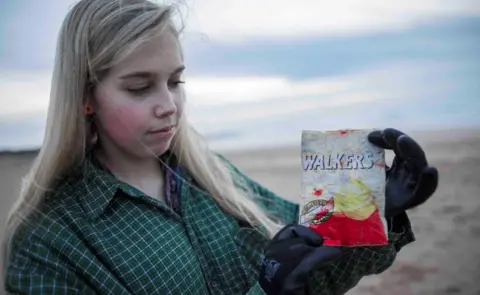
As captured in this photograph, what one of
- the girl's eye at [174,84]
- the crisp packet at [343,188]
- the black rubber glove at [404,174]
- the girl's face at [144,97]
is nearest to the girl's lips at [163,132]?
the girl's face at [144,97]

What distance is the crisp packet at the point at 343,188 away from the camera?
1.35m

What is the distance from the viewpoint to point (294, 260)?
129 cm

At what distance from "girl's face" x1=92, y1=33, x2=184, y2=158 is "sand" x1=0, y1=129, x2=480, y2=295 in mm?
589

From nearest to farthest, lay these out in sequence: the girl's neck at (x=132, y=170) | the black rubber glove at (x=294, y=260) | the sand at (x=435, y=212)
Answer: the black rubber glove at (x=294, y=260) → the girl's neck at (x=132, y=170) → the sand at (x=435, y=212)

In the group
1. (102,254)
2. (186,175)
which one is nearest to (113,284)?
(102,254)

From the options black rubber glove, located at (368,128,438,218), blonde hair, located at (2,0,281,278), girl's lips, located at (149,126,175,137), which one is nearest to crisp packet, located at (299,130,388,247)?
black rubber glove, located at (368,128,438,218)

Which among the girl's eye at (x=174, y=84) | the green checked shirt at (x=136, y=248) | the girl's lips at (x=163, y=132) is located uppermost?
the girl's eye at (x=174, y=84)

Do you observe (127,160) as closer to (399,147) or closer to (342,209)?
(342,209)

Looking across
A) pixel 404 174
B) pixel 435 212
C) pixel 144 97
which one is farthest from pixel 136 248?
pixel 435 212

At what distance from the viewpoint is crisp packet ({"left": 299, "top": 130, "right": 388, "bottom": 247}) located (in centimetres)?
135

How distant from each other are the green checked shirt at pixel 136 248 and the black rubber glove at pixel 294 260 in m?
0.05

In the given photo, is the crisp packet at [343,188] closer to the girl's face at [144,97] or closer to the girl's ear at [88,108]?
the girl's face at [144,97]

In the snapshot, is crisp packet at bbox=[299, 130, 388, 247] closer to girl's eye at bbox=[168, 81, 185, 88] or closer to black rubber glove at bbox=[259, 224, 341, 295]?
black rubber glove at bbox=[259, 224, 341, 295]

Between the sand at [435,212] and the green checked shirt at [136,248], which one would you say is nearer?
the green checked shirt at [136,248]
